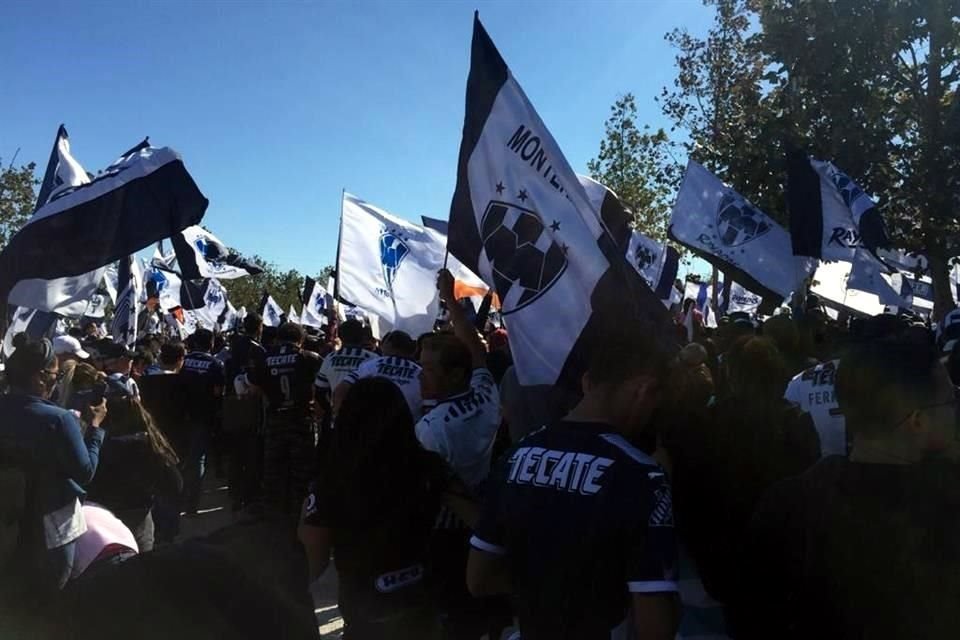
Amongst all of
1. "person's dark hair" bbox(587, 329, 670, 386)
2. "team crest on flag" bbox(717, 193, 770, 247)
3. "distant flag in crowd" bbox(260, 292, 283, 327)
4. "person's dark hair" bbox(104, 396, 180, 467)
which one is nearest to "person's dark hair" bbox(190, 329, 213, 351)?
"person's dark hair" bbox(104, 396, 180, 467)

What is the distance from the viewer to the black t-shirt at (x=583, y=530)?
2146 millimetres

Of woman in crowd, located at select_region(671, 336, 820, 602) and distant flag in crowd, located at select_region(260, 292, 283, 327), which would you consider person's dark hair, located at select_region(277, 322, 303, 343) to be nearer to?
woman in crowd, located at select_region(671, 336, 820, 602)

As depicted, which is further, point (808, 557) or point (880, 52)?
point (880, 52)

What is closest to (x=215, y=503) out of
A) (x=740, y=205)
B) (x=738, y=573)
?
(x=740, y=205)

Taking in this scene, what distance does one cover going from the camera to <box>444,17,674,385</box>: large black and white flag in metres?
3.64

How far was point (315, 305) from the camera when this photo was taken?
731 inches

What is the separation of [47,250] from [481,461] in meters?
3.30

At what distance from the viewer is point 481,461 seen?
12.8ft

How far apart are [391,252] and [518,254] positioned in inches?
164

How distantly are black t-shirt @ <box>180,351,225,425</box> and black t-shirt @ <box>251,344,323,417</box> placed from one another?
957 millimetres

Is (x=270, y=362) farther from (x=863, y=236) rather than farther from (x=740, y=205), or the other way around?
(x=863, y=236)

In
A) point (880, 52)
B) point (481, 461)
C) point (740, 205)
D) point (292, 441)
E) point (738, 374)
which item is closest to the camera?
point (738, 374)

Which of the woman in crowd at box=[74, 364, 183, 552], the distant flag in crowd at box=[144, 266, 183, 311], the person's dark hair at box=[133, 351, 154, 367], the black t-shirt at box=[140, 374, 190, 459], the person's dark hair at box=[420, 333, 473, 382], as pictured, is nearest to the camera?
the person's dark hair at box=[420, 333, 473, 382]

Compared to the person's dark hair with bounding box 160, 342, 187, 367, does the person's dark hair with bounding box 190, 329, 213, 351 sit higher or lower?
higher
